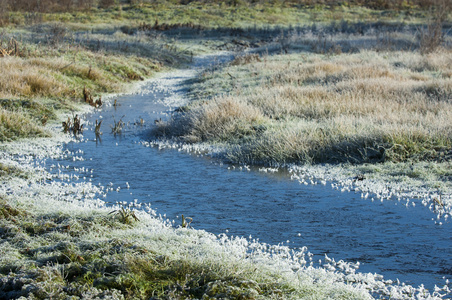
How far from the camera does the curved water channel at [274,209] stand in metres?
5.23

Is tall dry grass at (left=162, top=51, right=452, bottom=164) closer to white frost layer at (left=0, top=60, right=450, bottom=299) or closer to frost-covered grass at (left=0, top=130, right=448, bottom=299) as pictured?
white frost layer at (left=0, top=60, right=450, bottom=299)

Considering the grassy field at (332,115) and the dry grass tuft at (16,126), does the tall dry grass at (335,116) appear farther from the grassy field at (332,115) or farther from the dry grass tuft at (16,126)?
the dry grass tuft at (16,126)

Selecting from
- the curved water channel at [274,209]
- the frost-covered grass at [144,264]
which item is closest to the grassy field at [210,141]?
the frost-covered grass at [144,264]

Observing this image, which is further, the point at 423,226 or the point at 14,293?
the point at 423,226

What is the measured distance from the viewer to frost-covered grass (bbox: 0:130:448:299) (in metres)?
4.03

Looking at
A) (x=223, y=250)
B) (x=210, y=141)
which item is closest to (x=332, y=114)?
(x=210, y=141)

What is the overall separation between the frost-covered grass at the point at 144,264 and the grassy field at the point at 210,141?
0.02 metres

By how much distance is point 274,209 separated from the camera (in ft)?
22.0

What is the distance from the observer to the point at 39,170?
27.4 feet

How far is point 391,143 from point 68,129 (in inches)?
275

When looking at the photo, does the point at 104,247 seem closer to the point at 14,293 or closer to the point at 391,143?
the point at 14,293

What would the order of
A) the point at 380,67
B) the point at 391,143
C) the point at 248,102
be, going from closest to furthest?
the point at 391,143 → the point at 248,102 → the point at 380,67

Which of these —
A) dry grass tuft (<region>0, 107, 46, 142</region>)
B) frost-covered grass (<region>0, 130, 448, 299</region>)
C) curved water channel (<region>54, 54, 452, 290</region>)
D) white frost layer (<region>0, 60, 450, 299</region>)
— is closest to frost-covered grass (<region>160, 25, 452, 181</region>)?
curved water channel (<region>54, 54, 452, 290</region>)

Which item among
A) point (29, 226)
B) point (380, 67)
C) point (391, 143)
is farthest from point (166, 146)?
point (380, 67)
